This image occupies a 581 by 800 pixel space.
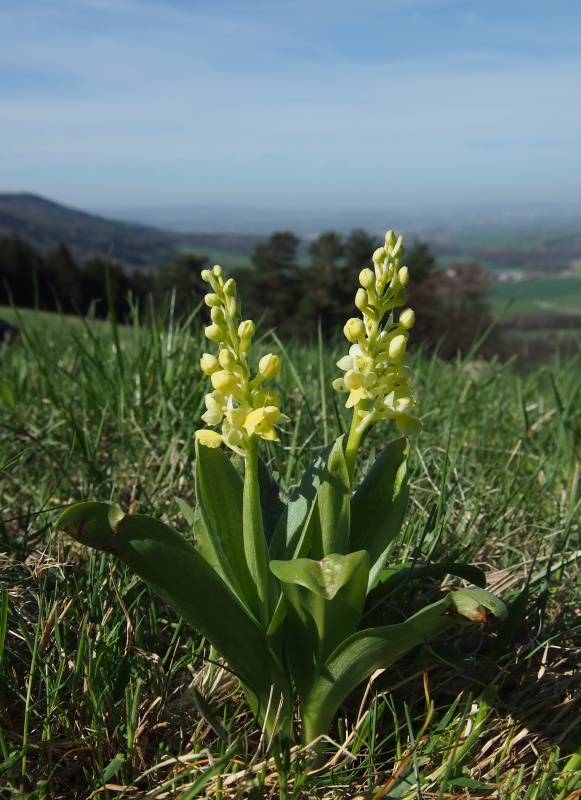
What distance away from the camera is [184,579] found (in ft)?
4.20

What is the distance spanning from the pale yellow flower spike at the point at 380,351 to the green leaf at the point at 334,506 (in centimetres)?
7

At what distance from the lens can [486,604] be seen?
1.20 metres

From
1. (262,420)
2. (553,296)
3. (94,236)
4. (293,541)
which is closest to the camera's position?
(262,420)

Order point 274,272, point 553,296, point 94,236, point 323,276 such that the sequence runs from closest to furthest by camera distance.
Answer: point 323,276 → point 274,272 → point 553,296 → point 94,236

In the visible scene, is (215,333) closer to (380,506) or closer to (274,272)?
(380,506)

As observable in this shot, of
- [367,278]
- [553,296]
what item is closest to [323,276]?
[367,278]

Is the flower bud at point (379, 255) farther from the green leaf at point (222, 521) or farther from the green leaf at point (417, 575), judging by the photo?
the green leaf at point (417, 575)

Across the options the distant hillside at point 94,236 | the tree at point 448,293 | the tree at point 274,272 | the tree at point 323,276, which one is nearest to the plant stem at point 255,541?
the tree at point 323,276

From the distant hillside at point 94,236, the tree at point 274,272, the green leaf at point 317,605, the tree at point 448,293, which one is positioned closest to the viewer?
the green leaf at point 317,605

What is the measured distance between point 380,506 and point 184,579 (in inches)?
17.4

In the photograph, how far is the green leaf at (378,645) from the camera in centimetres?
121

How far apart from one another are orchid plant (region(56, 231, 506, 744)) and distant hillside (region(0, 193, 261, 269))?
41.0 metres

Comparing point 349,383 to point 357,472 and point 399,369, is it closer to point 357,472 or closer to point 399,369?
point 399,369

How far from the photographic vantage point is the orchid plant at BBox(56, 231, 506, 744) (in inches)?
48.4
